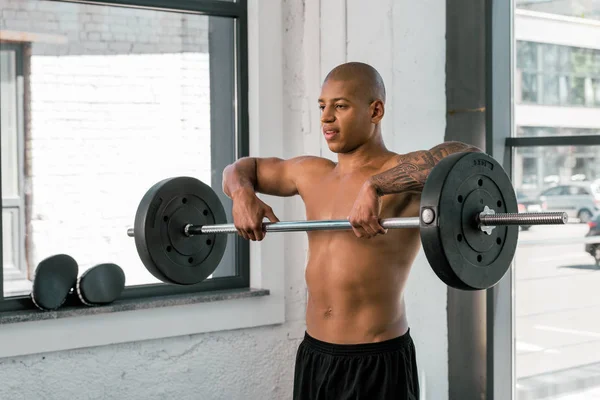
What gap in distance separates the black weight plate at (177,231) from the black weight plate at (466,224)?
0.73m

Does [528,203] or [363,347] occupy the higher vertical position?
[528,203]

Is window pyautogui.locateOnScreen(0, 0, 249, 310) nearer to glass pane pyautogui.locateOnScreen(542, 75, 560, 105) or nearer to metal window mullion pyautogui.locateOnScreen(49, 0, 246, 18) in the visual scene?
metal window mullion pyautogui.locateOnScreen(49, 0, 246, 18)

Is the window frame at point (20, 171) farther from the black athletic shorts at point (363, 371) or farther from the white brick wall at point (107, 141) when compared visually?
the black athletic shorts at point (363, 371)

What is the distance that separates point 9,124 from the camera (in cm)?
257

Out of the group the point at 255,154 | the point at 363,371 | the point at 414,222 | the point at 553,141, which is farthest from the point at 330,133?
the point at 255,154

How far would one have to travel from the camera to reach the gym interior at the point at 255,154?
2.50 m

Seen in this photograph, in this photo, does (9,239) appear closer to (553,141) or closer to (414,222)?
(414,222)

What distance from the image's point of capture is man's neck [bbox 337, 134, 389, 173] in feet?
6.21

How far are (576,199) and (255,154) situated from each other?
1.08 m

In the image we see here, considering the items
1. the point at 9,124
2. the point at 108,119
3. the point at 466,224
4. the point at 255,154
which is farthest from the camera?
the point at 255,154

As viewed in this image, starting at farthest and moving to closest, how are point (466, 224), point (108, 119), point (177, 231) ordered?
1. point (108, 119)
2. point (177, 231)
3. point (466, 224)

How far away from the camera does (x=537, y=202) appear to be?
258cm

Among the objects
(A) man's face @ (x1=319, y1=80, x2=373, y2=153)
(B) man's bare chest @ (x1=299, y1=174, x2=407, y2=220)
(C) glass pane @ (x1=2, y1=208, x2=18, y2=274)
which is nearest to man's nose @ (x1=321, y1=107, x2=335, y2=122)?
(A) man's face @ (x1=319, y1=80, x2=373, y2=153)

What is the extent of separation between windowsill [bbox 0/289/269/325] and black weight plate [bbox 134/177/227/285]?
2.02 ft
